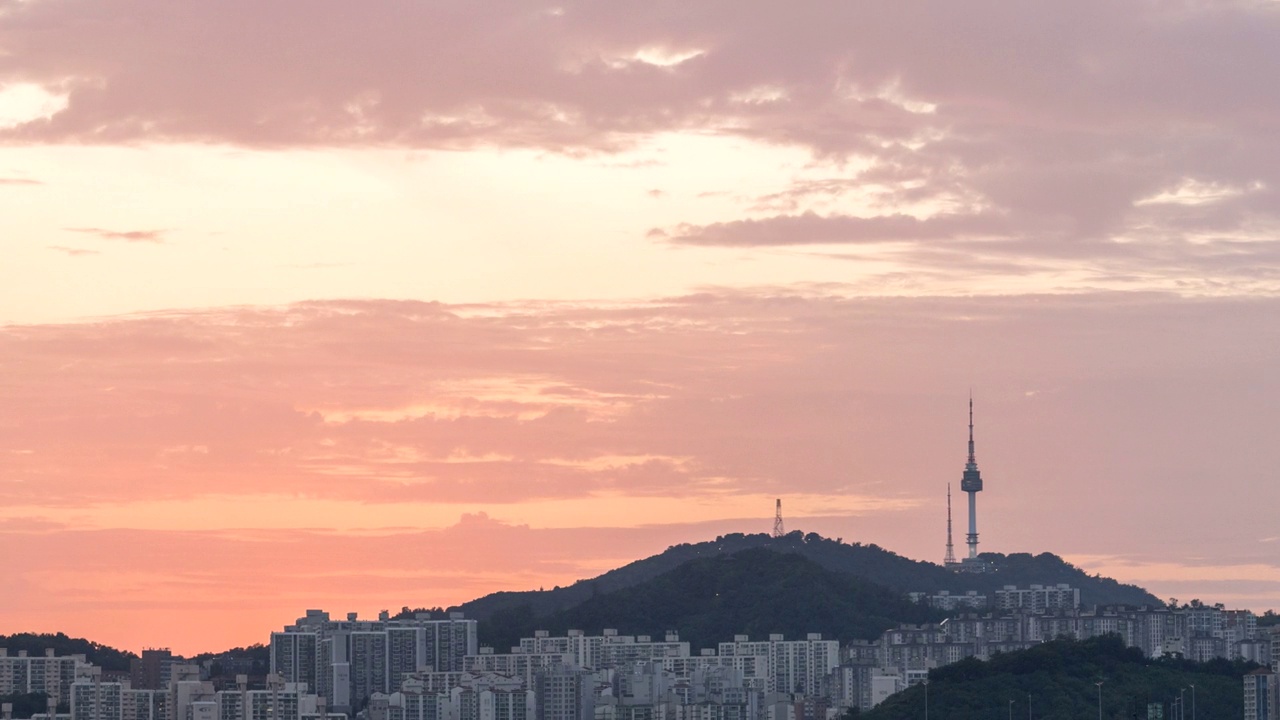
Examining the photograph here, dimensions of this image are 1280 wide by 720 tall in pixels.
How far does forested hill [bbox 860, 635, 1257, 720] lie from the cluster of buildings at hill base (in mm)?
3723

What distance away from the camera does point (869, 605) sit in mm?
164875

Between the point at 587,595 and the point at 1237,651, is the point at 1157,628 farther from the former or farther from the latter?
the point at 587,595

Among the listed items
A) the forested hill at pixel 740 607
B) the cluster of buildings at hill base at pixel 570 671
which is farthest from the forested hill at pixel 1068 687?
the forested hill at pixel 740 607

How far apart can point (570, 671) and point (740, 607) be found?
41.1m

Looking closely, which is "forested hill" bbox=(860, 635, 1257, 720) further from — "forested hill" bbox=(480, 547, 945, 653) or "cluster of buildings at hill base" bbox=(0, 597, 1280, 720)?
"forested hill" bbox=(480, 547, 945, 653)

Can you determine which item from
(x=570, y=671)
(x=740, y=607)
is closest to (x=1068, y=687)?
(x=570, y=671)

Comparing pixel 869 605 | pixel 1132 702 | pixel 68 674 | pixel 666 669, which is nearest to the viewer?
pixel 1132 702

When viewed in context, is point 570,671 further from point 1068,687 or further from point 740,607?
point 740,607

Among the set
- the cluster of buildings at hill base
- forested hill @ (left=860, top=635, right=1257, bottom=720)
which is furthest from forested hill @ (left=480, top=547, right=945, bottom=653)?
forested hill @ (left=860, top=635, right=1257, bottom=720)

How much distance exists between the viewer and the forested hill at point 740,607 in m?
160

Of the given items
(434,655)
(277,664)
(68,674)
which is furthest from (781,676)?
(68,674)

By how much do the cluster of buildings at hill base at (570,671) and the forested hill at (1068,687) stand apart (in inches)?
147

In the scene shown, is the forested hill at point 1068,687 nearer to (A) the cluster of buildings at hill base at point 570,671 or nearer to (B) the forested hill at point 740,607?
(A) the cluster of buildings at hill base at point 570,671

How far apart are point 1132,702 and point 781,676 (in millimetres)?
49192
